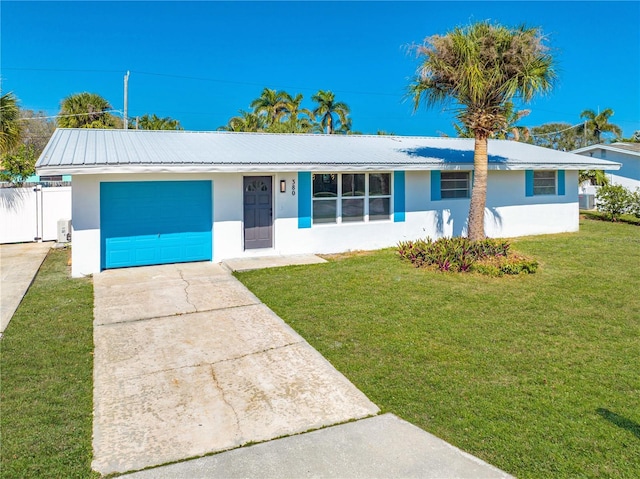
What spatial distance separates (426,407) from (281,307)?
3.54 meters

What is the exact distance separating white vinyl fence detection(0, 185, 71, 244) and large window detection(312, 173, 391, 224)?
7986 millimetres

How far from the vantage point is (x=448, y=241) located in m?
11.0

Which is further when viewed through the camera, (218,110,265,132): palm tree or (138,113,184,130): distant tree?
(138,113,184,130): distant tree

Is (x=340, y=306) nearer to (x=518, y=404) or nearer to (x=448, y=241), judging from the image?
(x=518, y=404)

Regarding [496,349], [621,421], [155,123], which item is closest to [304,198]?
[496,349]

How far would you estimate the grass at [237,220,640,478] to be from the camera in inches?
143

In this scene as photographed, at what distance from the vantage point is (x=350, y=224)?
40.3ft

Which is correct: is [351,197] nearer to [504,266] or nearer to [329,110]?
[504,266]

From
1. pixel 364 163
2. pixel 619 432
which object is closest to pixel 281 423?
pixel 619 432

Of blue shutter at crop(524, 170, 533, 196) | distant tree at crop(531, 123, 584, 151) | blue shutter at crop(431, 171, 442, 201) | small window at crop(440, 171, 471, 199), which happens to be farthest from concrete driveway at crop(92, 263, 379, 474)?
distant tree at crop(531, 123, 584, 151)

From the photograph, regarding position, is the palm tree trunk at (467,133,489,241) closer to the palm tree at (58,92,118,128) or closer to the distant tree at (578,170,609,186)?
the distant tree at (578,170,609,186)

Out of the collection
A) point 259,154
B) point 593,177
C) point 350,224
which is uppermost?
point 593,177

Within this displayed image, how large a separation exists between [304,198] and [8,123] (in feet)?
30.0

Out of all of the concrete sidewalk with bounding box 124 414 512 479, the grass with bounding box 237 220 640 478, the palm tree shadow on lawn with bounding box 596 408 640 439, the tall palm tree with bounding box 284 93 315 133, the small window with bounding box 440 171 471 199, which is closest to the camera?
the concrete sidewalk with bounding box 124 414 512 479
